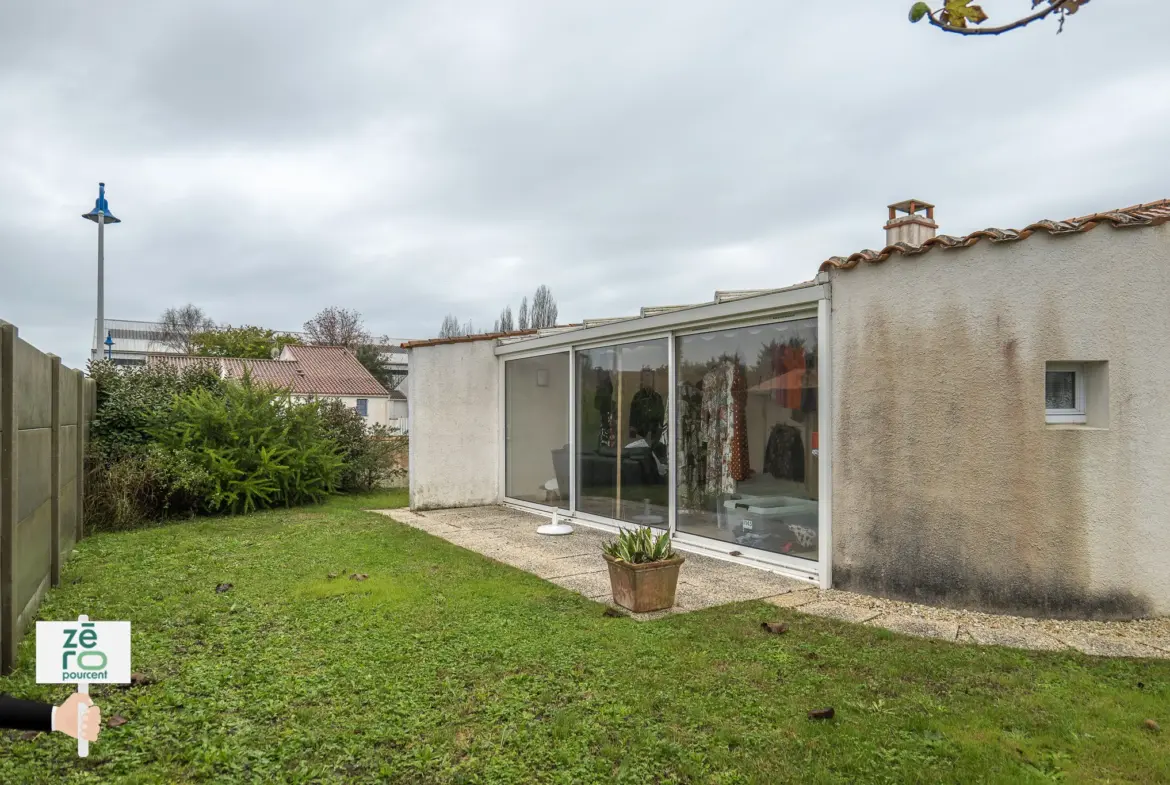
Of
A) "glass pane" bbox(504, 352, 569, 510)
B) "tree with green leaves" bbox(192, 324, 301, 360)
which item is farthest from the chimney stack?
"tree with green leaves" bbox(192, 324, 301, 360)

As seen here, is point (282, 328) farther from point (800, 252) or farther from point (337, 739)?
point (337, 739)

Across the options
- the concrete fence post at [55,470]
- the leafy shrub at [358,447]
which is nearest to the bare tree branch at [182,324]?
the leafy shrub at [358,447]

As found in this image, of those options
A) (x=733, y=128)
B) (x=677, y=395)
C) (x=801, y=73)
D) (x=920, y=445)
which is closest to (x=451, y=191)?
(x=733, y=128)

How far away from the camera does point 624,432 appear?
345 inches

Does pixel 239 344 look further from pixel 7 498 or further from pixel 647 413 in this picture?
pixel 7 498

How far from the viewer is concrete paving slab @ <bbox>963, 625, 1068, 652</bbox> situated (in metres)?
4.25

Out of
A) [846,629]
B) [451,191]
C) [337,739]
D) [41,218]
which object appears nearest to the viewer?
[337,739]

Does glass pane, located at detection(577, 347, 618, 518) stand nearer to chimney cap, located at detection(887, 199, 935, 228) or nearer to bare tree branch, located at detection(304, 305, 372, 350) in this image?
chimney cap, located at detection(887, 199, 935, 228)

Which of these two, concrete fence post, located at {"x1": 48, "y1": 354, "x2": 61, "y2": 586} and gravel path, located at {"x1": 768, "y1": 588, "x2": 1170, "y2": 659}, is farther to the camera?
concrete fence post, located at {"x1": 48, "y1": 354, "x2": 61, "y2": 586}

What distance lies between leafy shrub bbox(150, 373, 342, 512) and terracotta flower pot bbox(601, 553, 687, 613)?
7278 mm

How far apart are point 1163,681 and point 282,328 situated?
55.2 meters

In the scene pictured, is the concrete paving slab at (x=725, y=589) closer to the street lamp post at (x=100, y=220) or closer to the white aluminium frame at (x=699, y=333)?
the white aluminium frame at (x=699, y=333)

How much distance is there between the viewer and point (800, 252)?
1316cm

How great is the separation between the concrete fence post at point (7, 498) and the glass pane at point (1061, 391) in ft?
20.8
